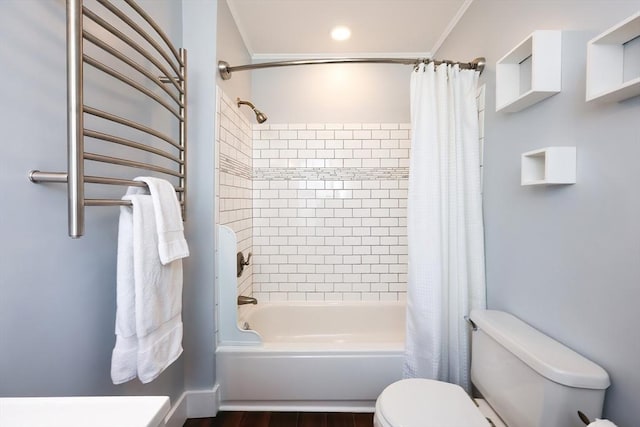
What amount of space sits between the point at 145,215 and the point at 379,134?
2.03m

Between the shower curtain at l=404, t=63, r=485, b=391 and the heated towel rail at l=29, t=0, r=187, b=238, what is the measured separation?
3.85ft

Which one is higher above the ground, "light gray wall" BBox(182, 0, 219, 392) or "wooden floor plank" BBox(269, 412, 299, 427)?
"light gray wall" BBox(182, 0, 219, 392)

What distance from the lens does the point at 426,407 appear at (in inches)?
45.6

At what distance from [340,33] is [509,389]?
2275mm

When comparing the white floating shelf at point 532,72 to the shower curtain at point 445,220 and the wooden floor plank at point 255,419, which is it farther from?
the wooden floor plank at point 255,419

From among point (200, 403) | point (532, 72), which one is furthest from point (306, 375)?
point (532, 72)

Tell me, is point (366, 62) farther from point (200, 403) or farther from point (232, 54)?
point (200, 403)

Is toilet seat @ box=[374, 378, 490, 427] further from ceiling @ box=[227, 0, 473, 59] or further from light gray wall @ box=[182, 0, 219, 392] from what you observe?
ceiling @ box=[227, 0, 473, 59]

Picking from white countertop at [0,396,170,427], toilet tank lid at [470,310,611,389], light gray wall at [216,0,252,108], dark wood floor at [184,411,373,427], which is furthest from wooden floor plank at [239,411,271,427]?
light gray wall at [216,0,252,108]

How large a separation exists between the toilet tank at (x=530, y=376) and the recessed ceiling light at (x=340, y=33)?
197cm

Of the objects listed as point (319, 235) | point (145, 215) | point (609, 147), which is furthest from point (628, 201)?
point (319, 235)

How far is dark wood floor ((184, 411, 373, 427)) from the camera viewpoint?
5.72 ft

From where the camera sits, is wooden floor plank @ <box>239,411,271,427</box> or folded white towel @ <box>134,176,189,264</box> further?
wooden floor plank @ <box>239,411,271,427</box>

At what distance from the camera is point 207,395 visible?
1.79 m
